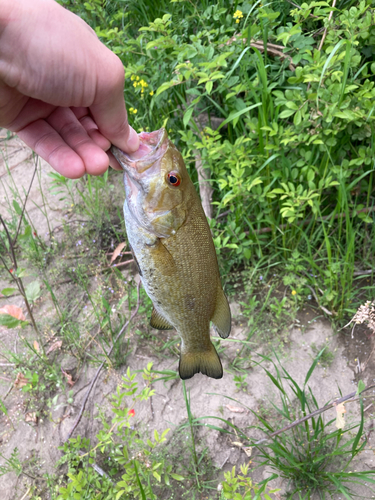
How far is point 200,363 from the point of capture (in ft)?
5.72

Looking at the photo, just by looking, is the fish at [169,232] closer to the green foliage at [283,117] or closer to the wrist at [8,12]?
the wrist at [8,12]

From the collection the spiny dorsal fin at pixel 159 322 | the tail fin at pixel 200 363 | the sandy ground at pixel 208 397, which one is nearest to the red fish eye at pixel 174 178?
the spiny dorsal fin at pixel 159 322

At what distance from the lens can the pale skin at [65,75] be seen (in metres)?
1.22

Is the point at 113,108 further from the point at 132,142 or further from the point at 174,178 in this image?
the point at 174,178

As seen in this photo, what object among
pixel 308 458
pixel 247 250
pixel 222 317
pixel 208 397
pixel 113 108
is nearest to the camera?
pixel 113 108

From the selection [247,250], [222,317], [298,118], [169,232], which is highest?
[298,118]

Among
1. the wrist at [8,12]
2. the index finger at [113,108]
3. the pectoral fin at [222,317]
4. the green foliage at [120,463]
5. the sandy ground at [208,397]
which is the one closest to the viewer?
the wrist at [8,12]

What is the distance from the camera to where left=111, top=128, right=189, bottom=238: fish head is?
4.78ft

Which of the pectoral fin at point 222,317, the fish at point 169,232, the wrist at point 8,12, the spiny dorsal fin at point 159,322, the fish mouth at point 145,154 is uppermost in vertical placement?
the wrist at point 8,12

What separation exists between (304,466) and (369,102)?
2.27m

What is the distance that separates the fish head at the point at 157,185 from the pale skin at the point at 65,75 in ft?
0.26

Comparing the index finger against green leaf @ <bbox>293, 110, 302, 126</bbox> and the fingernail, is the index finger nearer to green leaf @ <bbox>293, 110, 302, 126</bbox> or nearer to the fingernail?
the fingernail

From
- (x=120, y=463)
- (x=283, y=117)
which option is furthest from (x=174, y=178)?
(x=120, y=463)

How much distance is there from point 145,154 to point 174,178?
0.17 metres
